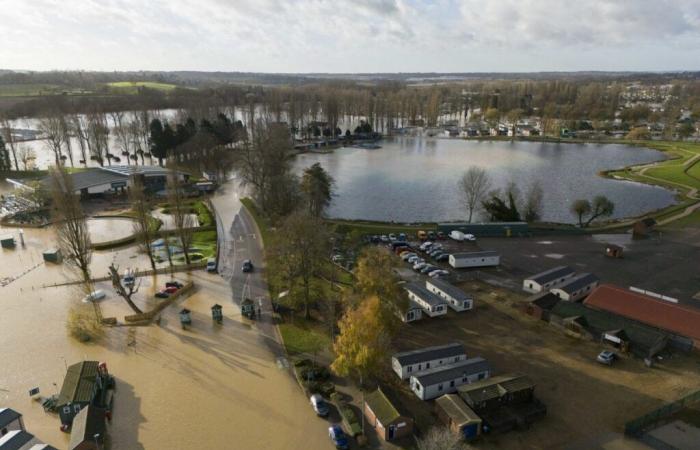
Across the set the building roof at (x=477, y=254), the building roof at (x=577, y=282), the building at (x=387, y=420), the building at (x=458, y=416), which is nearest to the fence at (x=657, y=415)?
the building at (x=458, y=416)

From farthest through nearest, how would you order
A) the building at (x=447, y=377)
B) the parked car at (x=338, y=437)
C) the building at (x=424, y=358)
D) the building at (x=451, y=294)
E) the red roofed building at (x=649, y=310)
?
the building at (x=451, y=294) < the red roofed building at (x=649, y=310) < the building at (x=424, y=358) < the building at (x=447, y=377) < the parked car at (x=338, y=437)

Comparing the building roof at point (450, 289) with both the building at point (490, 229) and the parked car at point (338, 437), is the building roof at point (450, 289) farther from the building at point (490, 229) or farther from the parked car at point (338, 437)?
the parked car at point (338, 437)

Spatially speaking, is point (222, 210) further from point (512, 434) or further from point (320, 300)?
point (512, 434)

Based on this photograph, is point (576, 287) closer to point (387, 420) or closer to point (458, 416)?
point (458, 416)

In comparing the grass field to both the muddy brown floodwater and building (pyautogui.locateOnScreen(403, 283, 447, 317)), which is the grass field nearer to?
the muddy brown floodwater

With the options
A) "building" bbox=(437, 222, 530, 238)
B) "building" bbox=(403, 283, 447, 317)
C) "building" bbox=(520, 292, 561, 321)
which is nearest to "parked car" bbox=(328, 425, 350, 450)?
"building" bbox=(403, 283, 447, 317)
